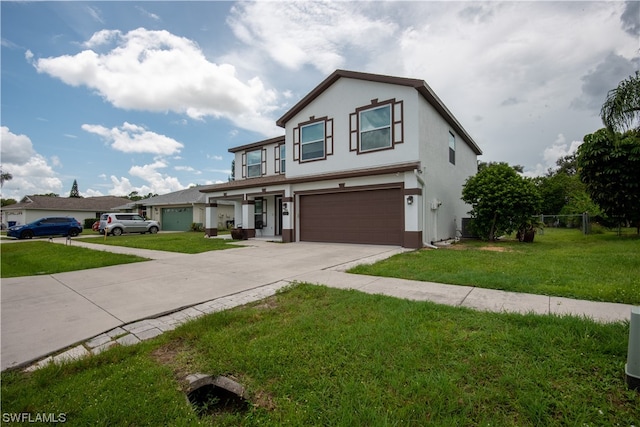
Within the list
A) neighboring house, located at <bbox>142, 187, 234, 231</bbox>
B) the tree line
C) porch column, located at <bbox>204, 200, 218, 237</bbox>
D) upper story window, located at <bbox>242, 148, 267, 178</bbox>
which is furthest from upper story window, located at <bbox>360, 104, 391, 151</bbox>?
neighboring house, located at <bbox>142, 187, 234, 231</bbox>

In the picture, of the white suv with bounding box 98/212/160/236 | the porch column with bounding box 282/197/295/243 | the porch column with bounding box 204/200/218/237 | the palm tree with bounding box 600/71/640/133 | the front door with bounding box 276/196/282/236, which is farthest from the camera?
the white suv with bounding box 98/212/160/236

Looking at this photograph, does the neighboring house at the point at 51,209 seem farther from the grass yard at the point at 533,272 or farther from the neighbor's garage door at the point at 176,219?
the grass yard at the point at 533,272

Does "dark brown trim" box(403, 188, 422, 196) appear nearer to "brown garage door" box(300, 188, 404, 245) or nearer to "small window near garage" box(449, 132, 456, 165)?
"brown garage door" box(300, 188, 404, 245)

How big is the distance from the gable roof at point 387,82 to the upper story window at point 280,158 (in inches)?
81.7

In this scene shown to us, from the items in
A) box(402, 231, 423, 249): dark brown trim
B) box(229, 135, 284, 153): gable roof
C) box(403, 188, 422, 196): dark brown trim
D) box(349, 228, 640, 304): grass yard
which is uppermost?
box(229, 135, 284, 153): gable roof

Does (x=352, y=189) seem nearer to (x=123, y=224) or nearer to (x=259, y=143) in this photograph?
(x=259, y=143)

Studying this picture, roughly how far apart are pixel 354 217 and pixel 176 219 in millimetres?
21565

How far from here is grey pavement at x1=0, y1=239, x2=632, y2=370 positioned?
3.50m

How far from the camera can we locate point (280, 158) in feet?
58.1

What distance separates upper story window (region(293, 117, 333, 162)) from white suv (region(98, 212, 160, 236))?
53.5ft

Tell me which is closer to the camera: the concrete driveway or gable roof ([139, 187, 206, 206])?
the concrete driveway

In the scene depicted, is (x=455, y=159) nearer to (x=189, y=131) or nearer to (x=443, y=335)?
(x=443, y=335)

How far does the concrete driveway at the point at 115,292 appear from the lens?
3.61 m

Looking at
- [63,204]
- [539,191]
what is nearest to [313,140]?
[539,191]
